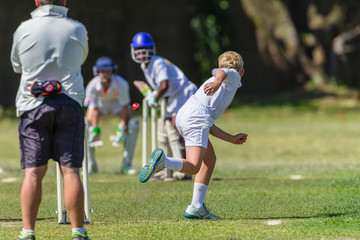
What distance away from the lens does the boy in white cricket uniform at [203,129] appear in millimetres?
6672

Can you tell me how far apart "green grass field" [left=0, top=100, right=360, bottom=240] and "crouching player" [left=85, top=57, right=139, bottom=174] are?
42cm

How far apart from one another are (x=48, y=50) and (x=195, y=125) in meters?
1.91

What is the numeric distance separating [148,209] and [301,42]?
23.7 metres

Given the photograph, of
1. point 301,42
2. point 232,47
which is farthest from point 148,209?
point 301,42

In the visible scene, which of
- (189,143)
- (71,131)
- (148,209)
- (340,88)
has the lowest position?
(340,88)

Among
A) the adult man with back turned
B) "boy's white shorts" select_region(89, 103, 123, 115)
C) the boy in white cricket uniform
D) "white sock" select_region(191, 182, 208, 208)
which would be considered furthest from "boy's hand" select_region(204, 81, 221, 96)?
"boy's white shorts" select_region(89, 103, 123, 115)

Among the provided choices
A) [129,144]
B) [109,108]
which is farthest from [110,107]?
[129,144]

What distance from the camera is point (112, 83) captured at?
39.4 feet

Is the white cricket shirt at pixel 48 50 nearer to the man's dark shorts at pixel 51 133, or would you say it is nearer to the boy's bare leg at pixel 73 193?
the man's dark shorts at pixel 51 133

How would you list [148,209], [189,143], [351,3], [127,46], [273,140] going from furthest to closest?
[351,3] → [127,46] → [273,140] → [148,209] → [189,143]

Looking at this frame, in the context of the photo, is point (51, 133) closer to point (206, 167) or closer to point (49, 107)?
point (49, 107)

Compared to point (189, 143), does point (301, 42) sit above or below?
below

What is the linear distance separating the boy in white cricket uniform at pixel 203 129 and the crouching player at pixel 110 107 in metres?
4.84

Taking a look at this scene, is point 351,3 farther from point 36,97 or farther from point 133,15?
point 36,97
